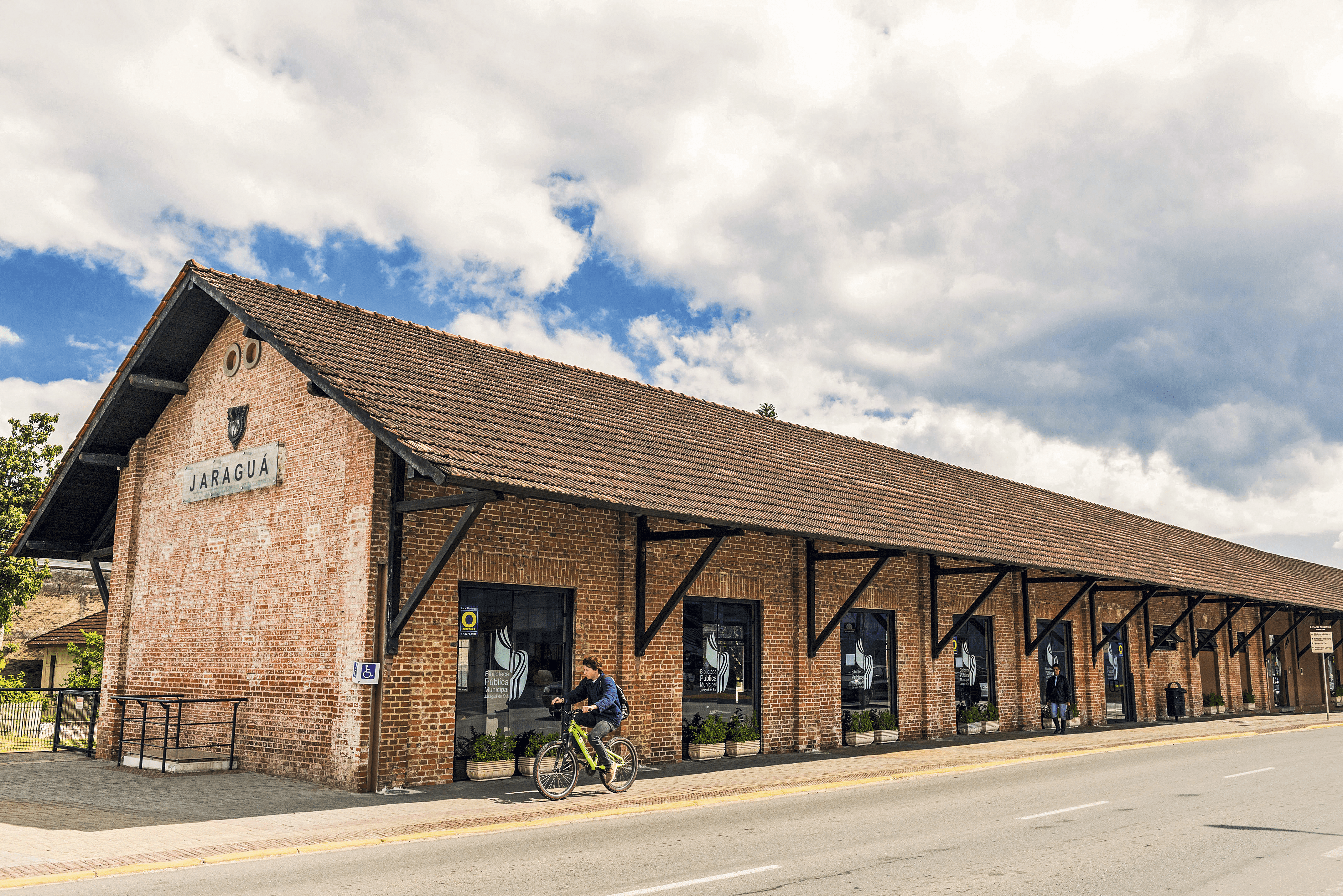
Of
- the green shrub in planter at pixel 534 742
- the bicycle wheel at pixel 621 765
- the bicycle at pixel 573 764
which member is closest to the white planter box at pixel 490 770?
the green shrub in planter at pixel 534 742

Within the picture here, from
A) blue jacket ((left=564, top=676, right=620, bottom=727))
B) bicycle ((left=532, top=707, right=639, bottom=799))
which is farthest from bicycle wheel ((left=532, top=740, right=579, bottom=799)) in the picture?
blue jacket ((left=564, top=676, right=620, bottom=727))

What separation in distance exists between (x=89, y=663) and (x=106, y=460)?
1406 centimetres

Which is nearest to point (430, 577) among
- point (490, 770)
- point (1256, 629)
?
point (490, 770)

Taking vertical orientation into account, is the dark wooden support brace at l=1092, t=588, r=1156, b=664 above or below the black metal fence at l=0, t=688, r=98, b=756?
above

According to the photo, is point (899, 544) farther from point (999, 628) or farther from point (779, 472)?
point (999, 628)

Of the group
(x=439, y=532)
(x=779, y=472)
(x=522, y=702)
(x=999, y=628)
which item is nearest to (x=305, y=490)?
(x=439, y=532)

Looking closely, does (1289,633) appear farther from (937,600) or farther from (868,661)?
(868,661)

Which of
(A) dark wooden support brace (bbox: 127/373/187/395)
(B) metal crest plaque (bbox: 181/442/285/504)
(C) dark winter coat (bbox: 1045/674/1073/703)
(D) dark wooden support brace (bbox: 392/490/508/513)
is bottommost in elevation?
(C) dark winter coat (bbox: 1045/674/1073/703)

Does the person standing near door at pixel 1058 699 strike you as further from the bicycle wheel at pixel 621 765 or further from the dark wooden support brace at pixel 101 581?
the dark wooden support brace at pixel 101 581

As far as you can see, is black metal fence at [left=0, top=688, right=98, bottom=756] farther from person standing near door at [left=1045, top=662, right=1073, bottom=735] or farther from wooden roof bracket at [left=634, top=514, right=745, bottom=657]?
person standing near door at [left=1045, top=662, right=1073, bottom=735]

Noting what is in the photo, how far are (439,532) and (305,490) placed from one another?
7.43 ft

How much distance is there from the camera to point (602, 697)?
12.6 m

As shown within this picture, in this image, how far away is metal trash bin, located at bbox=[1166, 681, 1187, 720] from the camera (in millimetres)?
29625

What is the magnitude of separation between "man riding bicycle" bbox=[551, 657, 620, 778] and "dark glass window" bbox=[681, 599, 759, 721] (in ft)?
12.2
